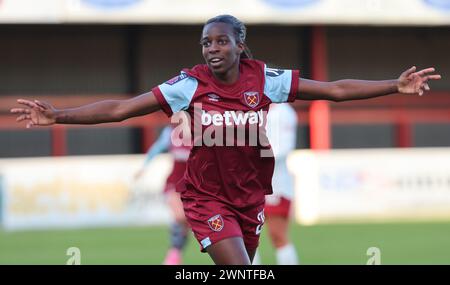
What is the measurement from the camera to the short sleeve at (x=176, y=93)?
24.2 feet

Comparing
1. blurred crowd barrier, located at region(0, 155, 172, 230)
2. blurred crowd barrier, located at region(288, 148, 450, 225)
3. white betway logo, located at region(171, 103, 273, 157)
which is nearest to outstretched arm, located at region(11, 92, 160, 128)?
white betway logo, located at region(171, 103, 273, 157)

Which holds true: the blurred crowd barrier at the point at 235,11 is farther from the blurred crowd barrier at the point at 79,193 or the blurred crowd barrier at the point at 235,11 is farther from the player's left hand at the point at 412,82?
the player's left hand at the point at 412,82

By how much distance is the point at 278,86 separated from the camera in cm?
758

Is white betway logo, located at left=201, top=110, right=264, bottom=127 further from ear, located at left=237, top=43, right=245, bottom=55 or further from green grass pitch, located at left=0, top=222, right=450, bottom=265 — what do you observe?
green grass pitch, located at left=0, top=222, right=450, bottom=265

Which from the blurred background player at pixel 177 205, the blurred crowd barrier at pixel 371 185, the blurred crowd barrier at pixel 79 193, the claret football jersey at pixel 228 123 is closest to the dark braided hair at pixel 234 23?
the claret football jersey at pixel 228 123

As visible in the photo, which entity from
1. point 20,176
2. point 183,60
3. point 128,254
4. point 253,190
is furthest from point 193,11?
point 253,190

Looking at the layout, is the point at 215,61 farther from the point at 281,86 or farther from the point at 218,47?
the point at 281,86

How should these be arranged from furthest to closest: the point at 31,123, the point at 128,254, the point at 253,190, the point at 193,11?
1. the point at 193,11
2. the point at 128,254
3. the point at 253,190
4. the point at 31,123

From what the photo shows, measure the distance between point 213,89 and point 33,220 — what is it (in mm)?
12460

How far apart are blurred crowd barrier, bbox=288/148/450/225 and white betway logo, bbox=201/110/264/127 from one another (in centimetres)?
1260

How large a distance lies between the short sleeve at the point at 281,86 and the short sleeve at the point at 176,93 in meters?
0.51

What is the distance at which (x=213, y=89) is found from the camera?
24.4 ft

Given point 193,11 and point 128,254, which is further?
point 193,11

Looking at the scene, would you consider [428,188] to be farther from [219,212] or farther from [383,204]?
[219,212]
